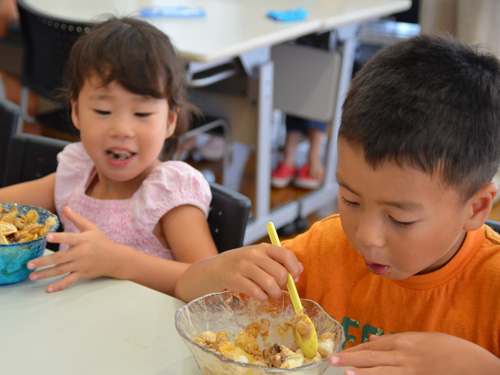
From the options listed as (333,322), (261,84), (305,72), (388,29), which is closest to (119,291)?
(333,322)

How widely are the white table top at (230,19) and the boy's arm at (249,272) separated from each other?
3.79 ft

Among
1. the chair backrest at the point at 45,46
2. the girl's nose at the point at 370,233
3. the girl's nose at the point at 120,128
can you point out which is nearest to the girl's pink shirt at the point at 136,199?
the girl's nose at the point at 120,128

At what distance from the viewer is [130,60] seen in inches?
51.3

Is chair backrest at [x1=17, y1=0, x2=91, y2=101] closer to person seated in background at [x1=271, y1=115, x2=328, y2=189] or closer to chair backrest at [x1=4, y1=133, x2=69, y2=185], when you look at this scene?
chair backrest at [x1=4, y1=133, x2=69, y2=185]

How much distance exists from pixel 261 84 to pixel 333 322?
1.86 meters

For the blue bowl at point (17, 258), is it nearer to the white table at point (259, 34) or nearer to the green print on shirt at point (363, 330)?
the green print on shirt at point (363, 330)

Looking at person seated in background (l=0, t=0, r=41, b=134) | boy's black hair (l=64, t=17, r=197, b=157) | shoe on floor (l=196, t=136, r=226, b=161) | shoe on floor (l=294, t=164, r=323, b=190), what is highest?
boy's black hair (l=64, t=17, r=197, b=157)

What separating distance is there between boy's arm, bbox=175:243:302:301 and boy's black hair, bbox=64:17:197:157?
0.47 meters

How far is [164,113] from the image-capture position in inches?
53.2

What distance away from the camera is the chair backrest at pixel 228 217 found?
122cm

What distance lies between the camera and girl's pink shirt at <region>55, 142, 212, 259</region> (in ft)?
4.32

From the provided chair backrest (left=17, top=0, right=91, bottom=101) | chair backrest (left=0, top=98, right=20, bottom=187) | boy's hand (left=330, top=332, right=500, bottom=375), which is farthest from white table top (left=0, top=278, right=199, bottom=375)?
chair backrest (left=17, top=0, right=91, bottom=101)

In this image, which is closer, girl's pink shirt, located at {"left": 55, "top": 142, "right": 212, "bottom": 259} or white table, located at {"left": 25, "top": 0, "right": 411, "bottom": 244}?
girl's pink shirt, located at {"left": 55, "top": 142, "right": 212, "bottom": 259}

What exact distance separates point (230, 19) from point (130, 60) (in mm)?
1377
